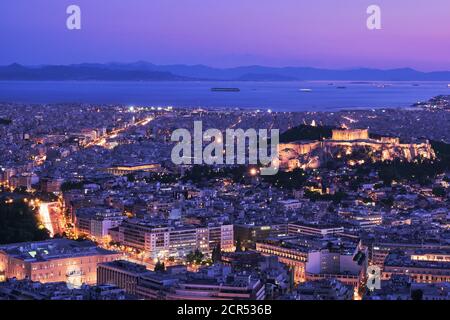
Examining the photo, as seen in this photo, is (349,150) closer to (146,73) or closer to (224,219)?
(224,219)

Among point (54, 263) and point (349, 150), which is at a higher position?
Result: point (54, 263)

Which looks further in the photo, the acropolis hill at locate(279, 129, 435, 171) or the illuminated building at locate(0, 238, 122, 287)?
the acropolis hill at locate(279, 129, 435, 171)

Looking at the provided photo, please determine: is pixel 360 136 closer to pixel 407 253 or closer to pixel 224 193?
pixel 224 193

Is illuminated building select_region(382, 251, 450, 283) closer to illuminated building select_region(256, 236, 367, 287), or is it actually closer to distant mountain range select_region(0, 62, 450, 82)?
illuminated building select_region(256, 236, 367, 287)

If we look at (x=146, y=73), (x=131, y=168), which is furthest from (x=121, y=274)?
(x=146, y=73)

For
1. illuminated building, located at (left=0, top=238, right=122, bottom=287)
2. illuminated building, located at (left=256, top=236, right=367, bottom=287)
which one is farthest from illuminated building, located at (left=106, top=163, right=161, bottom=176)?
illuminated building, located at (left=0, top=238, right=122, bottom=287)
